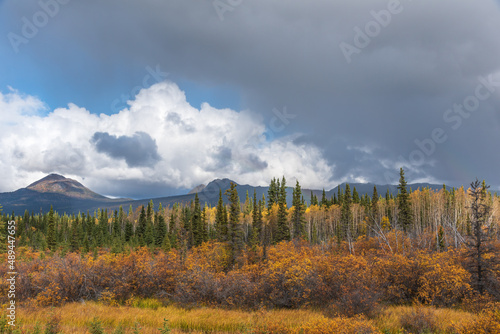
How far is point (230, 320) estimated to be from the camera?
15641 mm

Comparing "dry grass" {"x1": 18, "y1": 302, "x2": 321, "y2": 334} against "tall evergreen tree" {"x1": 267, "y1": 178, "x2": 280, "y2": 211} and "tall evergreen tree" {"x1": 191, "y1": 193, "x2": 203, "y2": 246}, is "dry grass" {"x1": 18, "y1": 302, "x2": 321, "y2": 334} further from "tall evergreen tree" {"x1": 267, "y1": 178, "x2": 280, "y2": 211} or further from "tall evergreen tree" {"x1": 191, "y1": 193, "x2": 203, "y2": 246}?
"tall evergreen tree" {"x1": 267, "y1": 178, "x2": 280, "y2": 211}

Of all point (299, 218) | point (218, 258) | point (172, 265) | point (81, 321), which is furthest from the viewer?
point (299, 218)

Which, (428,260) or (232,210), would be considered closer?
(428,260)

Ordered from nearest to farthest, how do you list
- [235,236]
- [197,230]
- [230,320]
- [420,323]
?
[420,323] → [230,320] → [235,236] → [197,230]

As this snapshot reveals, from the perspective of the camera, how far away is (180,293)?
68.2ft

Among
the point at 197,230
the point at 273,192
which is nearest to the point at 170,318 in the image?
the point at 197,230

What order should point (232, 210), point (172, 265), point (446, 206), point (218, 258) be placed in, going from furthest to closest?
point (446, 206), point (232, 210), point (218, 258), point (172, 265)

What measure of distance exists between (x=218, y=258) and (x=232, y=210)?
18225 mm

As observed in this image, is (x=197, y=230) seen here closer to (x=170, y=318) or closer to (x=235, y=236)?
(x=235, y=236)

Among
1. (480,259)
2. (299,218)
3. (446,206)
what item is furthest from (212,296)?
(446,206)

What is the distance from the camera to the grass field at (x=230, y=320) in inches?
483

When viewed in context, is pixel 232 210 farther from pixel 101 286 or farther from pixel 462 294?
pixel 462 294

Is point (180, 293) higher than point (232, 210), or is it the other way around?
point (232, 210)

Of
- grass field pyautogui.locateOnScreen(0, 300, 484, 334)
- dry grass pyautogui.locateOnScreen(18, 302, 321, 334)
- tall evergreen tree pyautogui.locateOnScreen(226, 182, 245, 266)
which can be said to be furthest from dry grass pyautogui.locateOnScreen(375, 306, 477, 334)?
tall evergreen tree pyautogui.locateOnScreen(226, 182, 245, 266)
